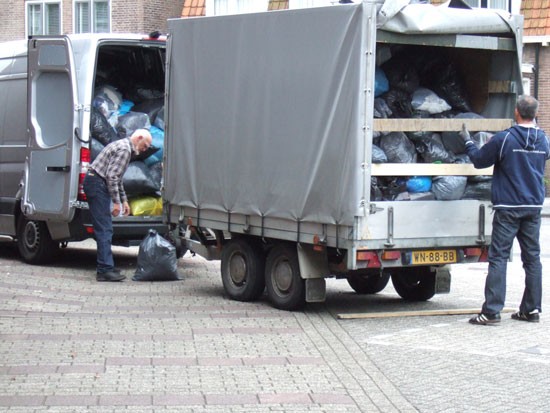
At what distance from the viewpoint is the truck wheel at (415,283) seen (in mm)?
10945

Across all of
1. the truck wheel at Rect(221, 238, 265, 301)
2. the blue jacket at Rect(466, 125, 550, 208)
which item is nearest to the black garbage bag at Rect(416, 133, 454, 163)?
the blue jacket at Rect(466, 125, 550, 208)

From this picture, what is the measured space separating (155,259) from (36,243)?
2.05m

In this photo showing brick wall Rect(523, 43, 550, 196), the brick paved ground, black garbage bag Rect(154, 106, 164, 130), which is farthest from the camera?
brick wall Rect(523, 43, 550, 196)

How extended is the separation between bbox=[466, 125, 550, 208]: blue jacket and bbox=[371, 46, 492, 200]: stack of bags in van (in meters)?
0.65

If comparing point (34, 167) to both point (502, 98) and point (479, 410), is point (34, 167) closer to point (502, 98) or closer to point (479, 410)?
point (502, 98)

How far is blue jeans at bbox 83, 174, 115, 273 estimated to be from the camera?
40.8 feet

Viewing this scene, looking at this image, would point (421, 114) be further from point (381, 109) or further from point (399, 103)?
point (381, 109)

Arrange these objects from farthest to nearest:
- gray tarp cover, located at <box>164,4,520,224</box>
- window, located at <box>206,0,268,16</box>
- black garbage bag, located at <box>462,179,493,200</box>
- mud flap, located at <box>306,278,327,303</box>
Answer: window, located at <box>206,0,268,16</box> → black garbage bag, located at <box>462,179,493,200</box> → mud flap, located at <box>306,278,327,303</box> → gray tarp cover, located at <box>164,4,520,224</box>

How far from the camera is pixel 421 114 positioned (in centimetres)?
1070

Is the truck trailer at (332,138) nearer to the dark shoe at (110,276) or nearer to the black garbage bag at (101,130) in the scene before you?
the dark shoe at (110,276)

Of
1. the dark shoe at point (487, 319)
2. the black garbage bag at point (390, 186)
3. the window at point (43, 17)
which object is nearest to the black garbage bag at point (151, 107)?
the black garbage bag at point (390, 186)

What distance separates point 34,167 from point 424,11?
18.6ft

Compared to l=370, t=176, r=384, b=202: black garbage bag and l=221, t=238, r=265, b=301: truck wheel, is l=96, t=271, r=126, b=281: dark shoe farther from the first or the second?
l=370, t=176, r=384, b=202: black garbage bag

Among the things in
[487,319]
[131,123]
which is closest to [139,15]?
[131,123]
